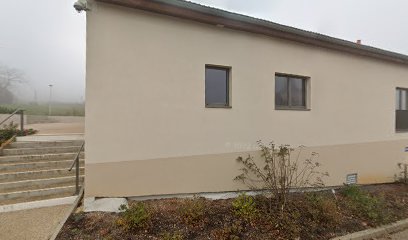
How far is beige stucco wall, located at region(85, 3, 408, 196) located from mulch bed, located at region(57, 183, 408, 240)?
68cm

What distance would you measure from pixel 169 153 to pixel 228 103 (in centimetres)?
185

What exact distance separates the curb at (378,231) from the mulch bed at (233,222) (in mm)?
114

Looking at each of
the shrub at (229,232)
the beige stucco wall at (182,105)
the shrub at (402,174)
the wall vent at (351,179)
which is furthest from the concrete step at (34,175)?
the shrub at (402,174)

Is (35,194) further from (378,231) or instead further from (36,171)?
(378,231)

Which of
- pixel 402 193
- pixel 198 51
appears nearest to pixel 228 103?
pixel 198 51

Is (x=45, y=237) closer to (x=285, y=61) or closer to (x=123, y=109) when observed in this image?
(x=123, y=109)

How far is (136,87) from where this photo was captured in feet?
16.5

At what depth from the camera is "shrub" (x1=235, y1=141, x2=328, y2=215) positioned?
5474 mm

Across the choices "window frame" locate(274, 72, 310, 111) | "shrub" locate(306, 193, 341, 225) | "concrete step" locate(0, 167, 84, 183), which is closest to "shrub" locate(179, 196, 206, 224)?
"shrub" locate(306, 193, 341, 225)

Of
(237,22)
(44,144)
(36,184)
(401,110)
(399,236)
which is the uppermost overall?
(237,22)

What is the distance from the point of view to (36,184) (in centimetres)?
546

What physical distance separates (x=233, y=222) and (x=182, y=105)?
2.53 metres

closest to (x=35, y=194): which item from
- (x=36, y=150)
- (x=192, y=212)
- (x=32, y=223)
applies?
(x=32, y=223)

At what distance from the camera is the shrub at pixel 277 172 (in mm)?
5474
